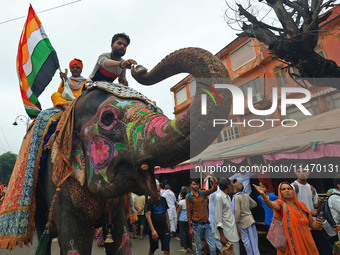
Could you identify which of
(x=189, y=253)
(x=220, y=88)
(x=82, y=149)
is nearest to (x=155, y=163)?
(x=220, y=88)

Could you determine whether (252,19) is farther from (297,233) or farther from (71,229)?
(71,229)

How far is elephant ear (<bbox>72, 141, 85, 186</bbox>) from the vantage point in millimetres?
1752

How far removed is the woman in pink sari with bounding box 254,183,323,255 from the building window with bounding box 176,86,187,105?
2246cm

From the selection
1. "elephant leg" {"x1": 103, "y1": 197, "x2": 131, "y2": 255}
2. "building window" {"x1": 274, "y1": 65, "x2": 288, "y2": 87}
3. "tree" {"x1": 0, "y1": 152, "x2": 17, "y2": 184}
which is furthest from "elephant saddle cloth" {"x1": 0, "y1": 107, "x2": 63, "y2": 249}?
"tree" {"x1": 0, "y1": 152, "x2": 17, "y2": 184}

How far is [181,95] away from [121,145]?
1010 inches

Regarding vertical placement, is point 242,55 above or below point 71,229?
above

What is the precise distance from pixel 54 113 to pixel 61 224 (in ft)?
3.73

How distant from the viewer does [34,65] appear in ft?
8.54

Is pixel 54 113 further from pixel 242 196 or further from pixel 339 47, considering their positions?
pixel 339 47

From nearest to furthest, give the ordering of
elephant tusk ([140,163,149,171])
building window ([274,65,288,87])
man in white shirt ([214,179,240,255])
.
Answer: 1. elephant tusk ([140,163,149,171])
2. man in white shirt ([214,179,240,255])
3. building window ([274,65,288,87])

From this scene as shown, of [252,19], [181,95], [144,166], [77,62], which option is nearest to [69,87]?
[77,62]

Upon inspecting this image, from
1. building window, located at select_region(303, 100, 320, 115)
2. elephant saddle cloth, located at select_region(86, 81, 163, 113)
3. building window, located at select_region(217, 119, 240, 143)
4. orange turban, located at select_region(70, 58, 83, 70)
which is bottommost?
elephant saddle cloth, located at select_region(86, 81, 163, 113)

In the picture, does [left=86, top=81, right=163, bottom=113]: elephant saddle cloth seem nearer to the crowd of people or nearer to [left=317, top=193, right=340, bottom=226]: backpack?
the crowd of people

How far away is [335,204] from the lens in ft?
13.8
